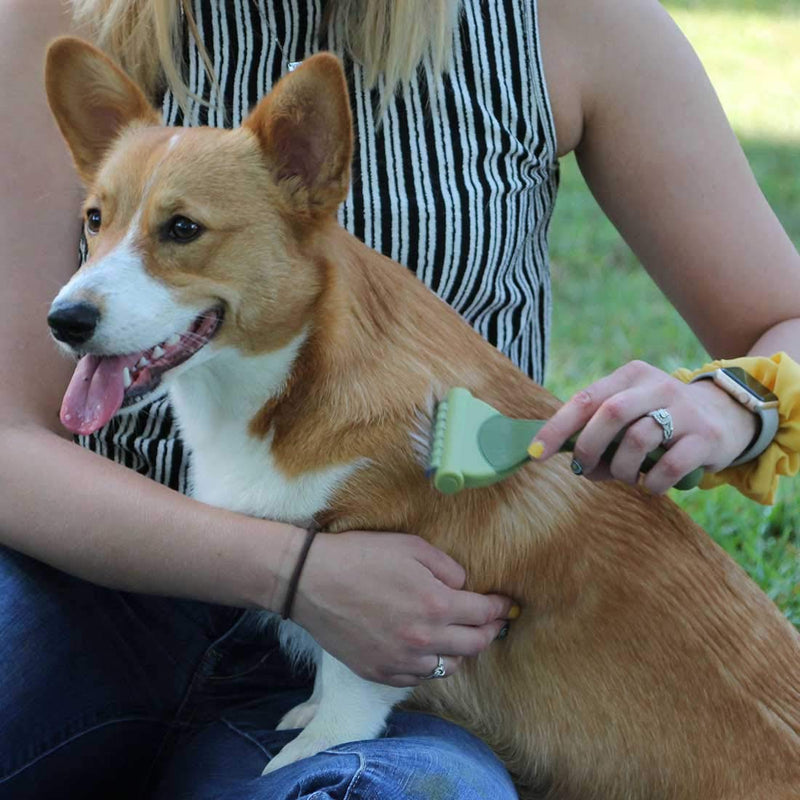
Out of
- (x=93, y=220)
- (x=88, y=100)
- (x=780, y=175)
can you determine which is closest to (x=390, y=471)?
(x=93, y=220)

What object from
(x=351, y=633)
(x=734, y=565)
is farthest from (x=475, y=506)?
(x=734, y=565)

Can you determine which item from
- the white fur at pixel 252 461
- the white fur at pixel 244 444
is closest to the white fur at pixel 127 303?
the white fur at pixel 252 461

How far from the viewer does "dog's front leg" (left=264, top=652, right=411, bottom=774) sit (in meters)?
1.83

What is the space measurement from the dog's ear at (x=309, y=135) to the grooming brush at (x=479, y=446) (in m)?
0.34

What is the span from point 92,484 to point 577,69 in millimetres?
1056

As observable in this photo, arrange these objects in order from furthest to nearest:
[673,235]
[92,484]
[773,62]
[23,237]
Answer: [773,62] → [673,235] → [23,237] → [92,484]

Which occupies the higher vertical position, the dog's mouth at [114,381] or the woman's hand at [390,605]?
the dog's mouth at [114,381]

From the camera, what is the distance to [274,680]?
2.12 metres

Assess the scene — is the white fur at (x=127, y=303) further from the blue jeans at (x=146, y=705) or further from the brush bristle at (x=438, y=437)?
the blue jeans at (x=146, y=705)

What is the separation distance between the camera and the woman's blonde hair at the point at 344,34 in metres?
2.07

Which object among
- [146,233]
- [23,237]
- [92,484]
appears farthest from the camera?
[23,237]

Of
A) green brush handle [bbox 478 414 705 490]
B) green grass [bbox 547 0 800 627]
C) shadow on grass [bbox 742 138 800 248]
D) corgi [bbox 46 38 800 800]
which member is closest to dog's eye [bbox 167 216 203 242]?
corgi [bbox 46 38 800 800]

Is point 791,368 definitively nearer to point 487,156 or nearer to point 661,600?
point 661,600

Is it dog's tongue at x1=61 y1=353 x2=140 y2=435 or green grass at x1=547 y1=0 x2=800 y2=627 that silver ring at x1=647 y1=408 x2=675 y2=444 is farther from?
green grass at x1=547 y1=0 x2=800 y2=627
